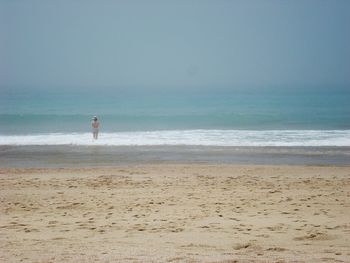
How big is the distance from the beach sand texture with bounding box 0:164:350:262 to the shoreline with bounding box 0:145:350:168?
313 cm

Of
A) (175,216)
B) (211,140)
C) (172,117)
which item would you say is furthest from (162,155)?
(172,117)

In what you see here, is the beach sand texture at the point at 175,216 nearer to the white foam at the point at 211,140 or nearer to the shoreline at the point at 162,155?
the shoreline at the point at 162,155

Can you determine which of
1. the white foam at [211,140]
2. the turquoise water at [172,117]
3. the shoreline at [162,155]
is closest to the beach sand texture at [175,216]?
the shoreline at [162,155]

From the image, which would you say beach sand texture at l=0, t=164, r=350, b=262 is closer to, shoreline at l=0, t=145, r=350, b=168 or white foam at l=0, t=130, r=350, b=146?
shoreline at l=0, t=145, r=350, b=168

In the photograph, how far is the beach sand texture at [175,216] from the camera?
24.7ft

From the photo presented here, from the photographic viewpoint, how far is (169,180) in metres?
15.3

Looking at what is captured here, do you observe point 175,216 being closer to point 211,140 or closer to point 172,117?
point 211,140

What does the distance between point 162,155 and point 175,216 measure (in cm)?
1207

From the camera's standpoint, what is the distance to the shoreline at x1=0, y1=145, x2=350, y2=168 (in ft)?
66.1

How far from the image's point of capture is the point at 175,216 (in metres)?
10.3

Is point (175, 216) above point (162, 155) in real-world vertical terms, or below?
below

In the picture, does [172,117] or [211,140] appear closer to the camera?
[211,140]

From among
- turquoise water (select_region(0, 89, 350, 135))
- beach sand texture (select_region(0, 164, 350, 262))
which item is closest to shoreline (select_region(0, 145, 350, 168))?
beach sand texture (select_region(0, 164, 350, 262))

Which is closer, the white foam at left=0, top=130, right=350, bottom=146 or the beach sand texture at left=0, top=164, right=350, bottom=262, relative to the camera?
the beach sand texture at left=0, top=164, right=350, bottom=262
